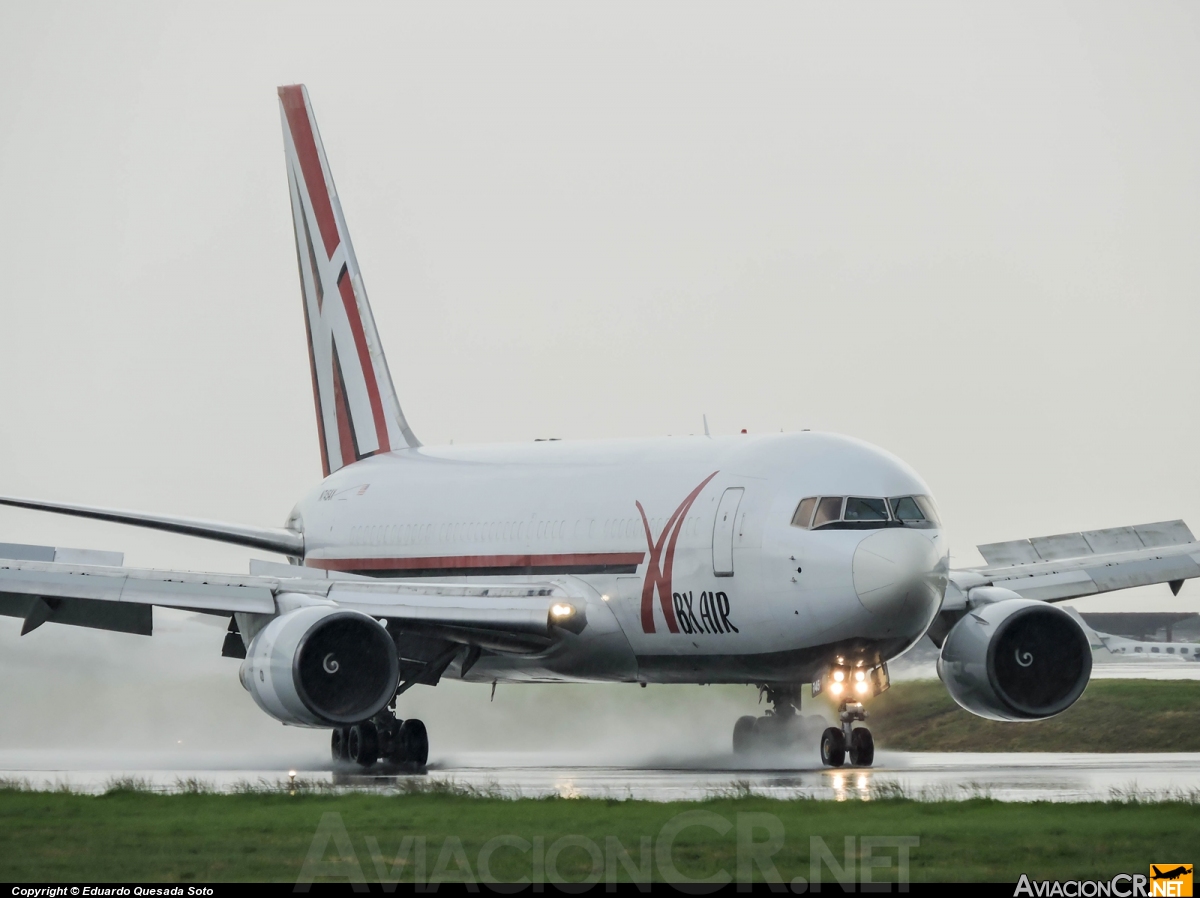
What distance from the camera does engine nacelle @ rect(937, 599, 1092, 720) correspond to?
1104 inches

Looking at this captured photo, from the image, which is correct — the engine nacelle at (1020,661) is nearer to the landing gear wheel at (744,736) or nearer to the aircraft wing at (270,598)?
the landing gear wheel at (744,736)

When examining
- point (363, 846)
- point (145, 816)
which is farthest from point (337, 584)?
point (363, 846)

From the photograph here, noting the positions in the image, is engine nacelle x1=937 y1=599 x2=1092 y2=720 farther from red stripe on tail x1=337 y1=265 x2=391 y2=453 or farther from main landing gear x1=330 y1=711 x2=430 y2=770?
red stripe on tail x1=337 y1=265 x2=391 y2=453

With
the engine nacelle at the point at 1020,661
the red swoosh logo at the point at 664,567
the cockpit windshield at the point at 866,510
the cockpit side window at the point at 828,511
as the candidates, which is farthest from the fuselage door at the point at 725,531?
the engine nacelle at the point at 1020,661

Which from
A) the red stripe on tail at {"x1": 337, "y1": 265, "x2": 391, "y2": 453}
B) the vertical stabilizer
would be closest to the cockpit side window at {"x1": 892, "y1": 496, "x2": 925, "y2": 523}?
the vertical stabilizer

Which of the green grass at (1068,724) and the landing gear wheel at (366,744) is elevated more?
the green grass at (1068,724)

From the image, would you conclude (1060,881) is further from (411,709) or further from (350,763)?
(411,709)

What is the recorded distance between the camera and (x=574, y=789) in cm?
2361

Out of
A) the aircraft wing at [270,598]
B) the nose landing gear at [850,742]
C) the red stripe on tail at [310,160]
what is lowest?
the nose landing gear at [850,742]

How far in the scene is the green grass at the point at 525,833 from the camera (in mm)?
15727

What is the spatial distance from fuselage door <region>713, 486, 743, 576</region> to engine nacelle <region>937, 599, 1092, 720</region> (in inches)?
140

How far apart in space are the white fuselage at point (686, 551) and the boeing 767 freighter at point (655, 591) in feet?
0.13

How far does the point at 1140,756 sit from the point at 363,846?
55.6 ft

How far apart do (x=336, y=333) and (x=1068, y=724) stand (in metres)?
15.7
